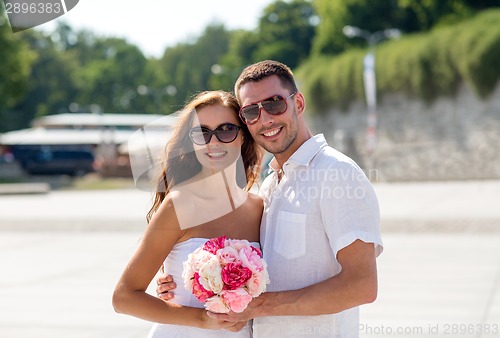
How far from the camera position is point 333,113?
43.0 meters

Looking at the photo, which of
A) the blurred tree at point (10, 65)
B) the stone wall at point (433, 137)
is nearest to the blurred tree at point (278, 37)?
the blurred tree at point (10, 65)

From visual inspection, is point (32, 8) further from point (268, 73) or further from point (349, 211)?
point (349, 211)

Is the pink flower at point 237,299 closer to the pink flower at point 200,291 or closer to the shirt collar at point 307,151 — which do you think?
the pink flower at point 200,291

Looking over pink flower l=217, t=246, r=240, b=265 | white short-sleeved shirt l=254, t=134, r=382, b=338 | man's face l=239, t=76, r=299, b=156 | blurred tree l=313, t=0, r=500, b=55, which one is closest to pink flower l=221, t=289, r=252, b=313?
pink flower l=217, t=246, r=240, b=265

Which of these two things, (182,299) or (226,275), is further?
(182,299)

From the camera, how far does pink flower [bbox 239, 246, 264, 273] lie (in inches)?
108

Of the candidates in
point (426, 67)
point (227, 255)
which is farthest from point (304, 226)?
point (426, 67)

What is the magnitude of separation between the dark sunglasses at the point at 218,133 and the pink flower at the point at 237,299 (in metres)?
0.70

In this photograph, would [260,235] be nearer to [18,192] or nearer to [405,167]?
[18,192]

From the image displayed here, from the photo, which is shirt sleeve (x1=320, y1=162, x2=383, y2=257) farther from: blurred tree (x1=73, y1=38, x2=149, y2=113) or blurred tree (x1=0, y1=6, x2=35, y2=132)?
blurred tree (x1=73, y1=38, x2=149, y2=113)

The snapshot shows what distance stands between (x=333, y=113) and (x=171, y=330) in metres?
40.3
